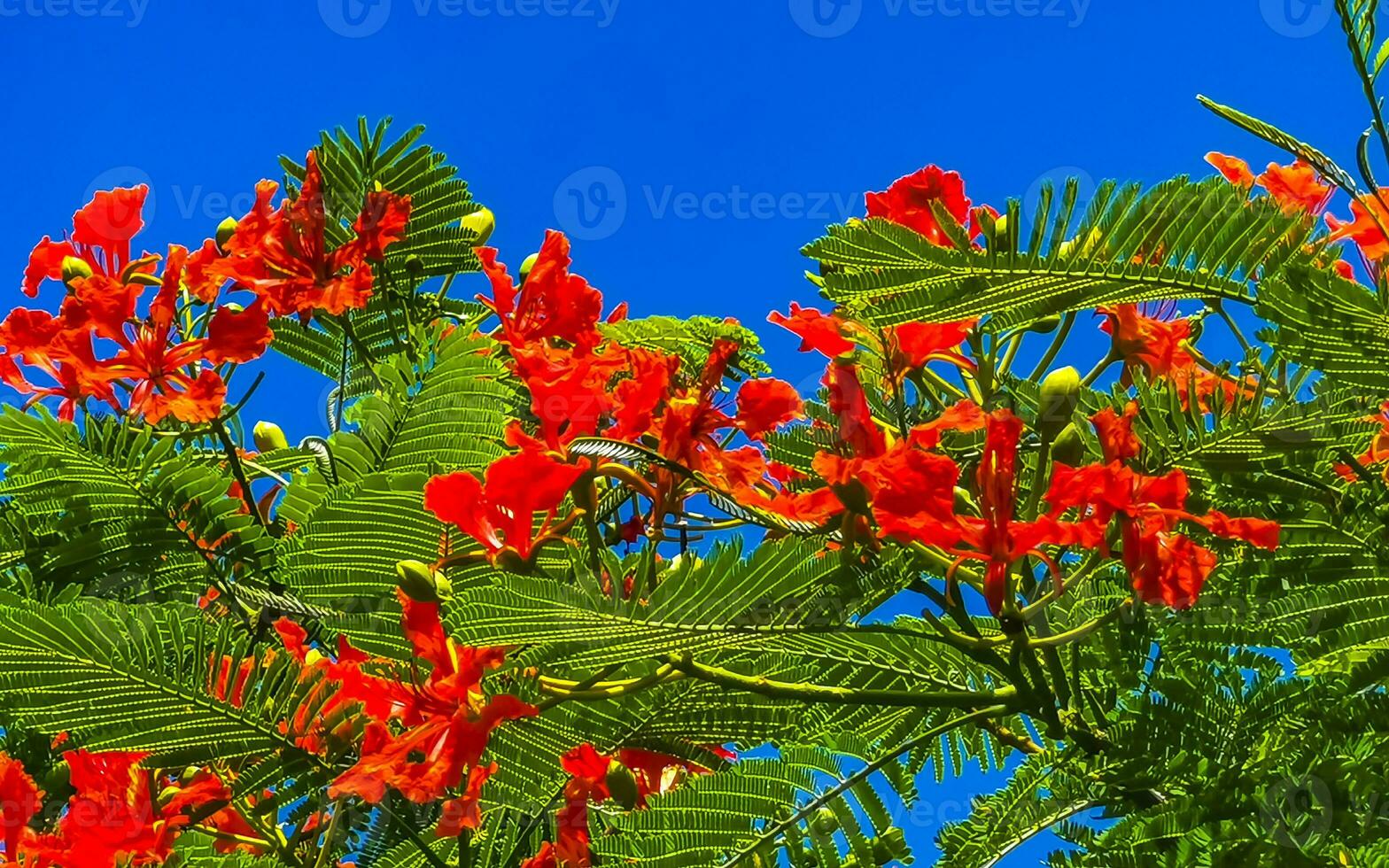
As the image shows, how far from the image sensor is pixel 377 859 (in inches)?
81.0

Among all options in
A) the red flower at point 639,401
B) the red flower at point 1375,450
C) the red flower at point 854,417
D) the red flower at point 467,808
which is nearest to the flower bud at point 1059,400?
the red flower at point 854,417

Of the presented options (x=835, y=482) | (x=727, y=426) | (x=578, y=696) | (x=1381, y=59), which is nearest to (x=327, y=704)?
(x=578, y=696)

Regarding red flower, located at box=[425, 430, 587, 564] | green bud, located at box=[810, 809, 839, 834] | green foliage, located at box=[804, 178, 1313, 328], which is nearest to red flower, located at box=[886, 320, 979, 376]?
green foliage, located at box=[804, 178, 1313, 328]

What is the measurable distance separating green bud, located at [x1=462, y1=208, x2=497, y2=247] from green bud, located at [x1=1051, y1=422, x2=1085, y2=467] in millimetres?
1597

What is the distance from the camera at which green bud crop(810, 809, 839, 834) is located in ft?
5.53

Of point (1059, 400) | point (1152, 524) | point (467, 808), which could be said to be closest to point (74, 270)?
point (467, 808)

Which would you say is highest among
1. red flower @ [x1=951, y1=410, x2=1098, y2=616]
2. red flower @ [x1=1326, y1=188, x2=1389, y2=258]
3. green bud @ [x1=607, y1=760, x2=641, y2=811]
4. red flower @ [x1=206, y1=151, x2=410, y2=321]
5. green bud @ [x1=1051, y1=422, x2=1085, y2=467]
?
red flower @ [x1=206, y1=151, x2=410, y2=321]

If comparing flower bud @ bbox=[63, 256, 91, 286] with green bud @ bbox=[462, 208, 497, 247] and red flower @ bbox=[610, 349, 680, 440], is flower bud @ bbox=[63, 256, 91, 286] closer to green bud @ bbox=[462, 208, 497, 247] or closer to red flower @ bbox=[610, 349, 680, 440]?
green bud @ bbox=[462, 208, 497, 247]

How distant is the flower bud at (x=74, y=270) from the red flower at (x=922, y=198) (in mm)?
1655

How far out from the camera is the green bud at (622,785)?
1.88 m

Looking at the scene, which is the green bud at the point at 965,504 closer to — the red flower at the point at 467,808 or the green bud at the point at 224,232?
the red flower at the point at 467,808

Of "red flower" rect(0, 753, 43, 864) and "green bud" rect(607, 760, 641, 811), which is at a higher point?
"red flower" rect(0, 753, 43, 864)

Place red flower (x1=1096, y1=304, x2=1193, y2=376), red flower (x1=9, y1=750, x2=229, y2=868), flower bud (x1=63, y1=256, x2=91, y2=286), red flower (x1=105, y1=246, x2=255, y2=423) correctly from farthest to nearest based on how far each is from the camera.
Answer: flower bud (x1=63, y1=256, x2=91, y2=286), red flower (x1=105, y1=246, x2=255, y2=423), red flower (x1=9, y1=750, x2=229, y2=868), red flower (x1=1096, y1=304, x2=1193, y2=376)

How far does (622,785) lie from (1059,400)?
2.53 feet
